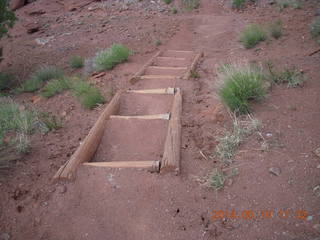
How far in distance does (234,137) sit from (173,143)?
0.59m

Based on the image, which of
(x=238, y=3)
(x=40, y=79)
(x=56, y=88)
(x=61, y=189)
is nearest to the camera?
(x=61, y=189)

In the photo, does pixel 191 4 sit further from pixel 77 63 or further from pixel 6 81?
pixel 6 81

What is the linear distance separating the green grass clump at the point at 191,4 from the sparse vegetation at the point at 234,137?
34.6ft

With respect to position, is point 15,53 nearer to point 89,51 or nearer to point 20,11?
point 89,51

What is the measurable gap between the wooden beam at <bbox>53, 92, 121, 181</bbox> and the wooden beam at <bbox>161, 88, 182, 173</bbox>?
0.79 meters

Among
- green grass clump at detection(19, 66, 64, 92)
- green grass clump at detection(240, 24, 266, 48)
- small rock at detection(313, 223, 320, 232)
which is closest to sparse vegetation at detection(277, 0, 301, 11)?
green grass clump at detection(240, 24, 266, 48)

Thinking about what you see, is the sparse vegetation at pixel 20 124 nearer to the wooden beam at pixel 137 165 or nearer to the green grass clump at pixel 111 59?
the wooden beam at pixel 137 165

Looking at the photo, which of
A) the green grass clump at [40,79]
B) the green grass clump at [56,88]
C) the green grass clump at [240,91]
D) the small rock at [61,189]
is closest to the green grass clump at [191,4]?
the green grass clump at [40,79]

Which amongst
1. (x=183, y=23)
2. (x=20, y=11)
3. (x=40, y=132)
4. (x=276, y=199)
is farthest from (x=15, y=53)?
(x=276, y=199)

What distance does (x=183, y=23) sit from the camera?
1034 centimetres

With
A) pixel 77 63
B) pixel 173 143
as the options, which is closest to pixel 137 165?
pixel 173 143

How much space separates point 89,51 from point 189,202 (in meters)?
7.53

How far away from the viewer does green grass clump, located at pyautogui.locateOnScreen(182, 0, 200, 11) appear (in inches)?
473

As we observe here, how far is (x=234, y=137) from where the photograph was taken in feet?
8.25
